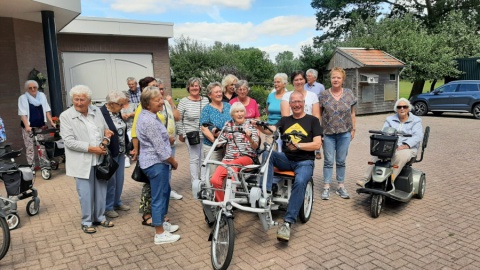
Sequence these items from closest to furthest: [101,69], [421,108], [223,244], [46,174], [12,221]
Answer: [223,244], [12,221], [46,174], [101,69], [421,108]

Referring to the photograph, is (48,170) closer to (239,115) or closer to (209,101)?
(209,101)

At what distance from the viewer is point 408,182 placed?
17.1ft

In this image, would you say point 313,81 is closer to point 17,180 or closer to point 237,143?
point 237,143

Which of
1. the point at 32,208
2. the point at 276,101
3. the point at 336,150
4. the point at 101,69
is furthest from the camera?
the point at 101,69

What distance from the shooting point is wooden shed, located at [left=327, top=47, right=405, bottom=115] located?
17261mm

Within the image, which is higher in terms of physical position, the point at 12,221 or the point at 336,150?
the point at 336,150

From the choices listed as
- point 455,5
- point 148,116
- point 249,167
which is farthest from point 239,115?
point 455,5

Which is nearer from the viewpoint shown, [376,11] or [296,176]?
[296,176]

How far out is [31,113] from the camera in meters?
7.52

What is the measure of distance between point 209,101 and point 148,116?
1.69m

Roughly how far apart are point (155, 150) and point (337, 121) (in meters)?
2.81

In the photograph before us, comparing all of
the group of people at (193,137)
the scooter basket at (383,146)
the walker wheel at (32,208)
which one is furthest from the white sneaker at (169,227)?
the scooter basket at (383,146)

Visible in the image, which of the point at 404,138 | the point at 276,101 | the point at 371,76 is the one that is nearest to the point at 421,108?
the point at 371,76

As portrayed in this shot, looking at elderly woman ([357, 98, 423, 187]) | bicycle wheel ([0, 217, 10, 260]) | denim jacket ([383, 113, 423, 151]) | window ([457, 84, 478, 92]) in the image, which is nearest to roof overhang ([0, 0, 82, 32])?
bicycle wheel ([0, 217, 10, 260])
